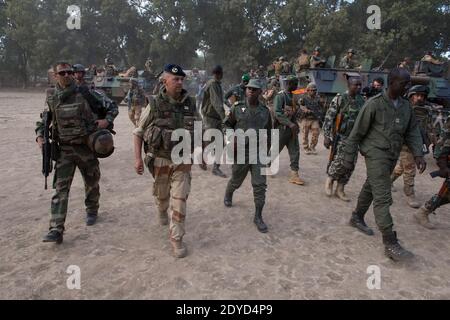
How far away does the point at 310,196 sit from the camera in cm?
553

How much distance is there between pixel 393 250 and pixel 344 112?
221 cm

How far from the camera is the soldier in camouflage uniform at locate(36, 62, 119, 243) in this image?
3.74 meters

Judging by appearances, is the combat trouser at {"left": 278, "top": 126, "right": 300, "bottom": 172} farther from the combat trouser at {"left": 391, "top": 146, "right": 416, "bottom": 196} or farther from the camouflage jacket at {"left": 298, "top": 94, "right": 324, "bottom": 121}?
the camouflage jacket at {"left": 298, "top": 94, "right": 324, "bottom": 121}

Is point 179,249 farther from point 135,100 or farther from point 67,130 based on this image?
point 135,100

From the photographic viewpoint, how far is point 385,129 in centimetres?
368

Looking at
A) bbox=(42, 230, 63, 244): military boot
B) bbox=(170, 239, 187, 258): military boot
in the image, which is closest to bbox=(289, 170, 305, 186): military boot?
bbox=(170, 239, 187, 258): military boot

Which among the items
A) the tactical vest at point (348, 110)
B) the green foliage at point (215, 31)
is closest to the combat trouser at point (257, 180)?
the tactical vest at point (348, 110)

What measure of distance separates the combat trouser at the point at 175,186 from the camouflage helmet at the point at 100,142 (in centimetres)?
56

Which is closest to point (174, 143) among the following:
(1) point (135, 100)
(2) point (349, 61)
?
(1) point (135, 100)

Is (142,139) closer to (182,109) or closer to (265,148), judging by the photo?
(182,109)

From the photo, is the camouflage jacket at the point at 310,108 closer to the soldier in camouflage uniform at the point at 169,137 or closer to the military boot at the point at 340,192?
the military boot at the point at 340,192

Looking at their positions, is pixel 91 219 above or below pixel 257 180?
below

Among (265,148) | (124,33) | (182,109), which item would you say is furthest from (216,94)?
(124,33)

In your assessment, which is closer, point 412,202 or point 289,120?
point 412,202
